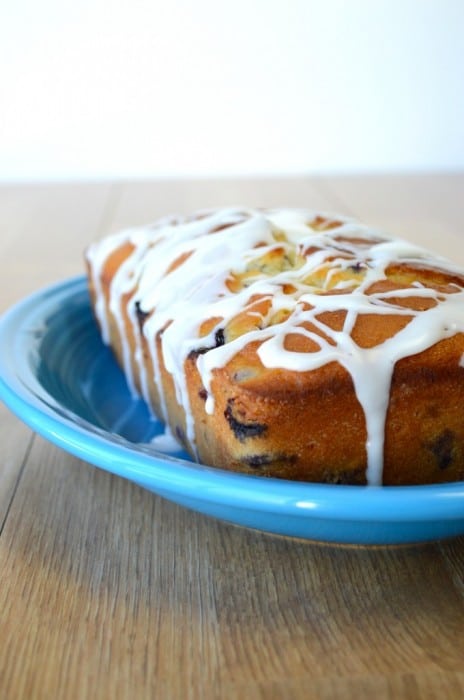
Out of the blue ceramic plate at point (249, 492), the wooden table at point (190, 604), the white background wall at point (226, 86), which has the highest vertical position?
the blue ceramic plate at point (249, 492)

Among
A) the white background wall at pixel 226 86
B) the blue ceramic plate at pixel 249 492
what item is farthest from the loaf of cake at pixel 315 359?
the white background wall at pixel 226 86

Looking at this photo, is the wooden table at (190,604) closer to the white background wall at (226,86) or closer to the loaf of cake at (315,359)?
the loaf of cake at (315,359)

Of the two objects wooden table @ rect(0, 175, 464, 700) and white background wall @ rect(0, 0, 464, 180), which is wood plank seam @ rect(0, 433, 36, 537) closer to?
wooden table @ rect(0, 175, 464, 700)

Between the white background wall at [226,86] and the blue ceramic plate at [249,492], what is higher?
the blue ceramic plate at [249,492]

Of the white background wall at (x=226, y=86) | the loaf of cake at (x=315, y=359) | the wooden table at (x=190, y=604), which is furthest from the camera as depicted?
the white background wall at (x=226, y=86)

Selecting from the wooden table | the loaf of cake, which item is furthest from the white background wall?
the wooden table

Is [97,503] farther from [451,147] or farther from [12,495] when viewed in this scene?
[451,147]

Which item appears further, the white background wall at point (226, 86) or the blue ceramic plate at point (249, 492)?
the white background wall at point (226, 86)
